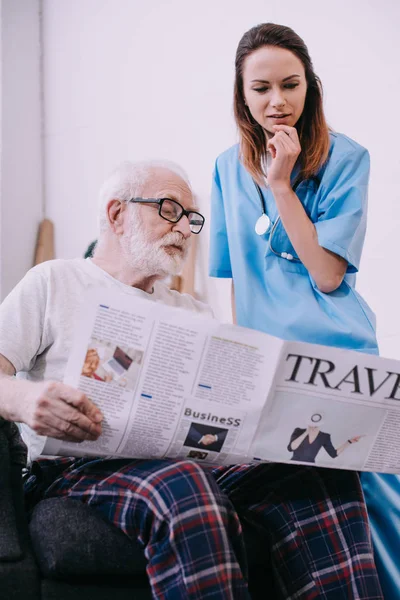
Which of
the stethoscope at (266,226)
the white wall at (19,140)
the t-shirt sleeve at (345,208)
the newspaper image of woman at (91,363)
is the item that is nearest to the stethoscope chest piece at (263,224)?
the stethoscope at (266,226)

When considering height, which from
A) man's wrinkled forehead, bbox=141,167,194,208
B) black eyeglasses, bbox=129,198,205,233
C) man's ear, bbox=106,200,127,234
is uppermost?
man's wrinkled forehead, bbox=141,167,194,208

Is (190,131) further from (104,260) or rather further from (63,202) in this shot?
(104,260)

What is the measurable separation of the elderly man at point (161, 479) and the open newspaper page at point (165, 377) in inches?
1.4

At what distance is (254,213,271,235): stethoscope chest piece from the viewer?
1582mm

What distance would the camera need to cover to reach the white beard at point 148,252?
1463 mm

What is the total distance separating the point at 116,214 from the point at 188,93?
155 cm

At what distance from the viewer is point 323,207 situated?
1.54 meters

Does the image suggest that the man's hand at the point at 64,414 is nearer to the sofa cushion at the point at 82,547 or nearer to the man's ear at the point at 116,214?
the sofa cushion at the point at 82,547

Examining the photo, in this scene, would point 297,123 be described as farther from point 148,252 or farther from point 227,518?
point 227,518

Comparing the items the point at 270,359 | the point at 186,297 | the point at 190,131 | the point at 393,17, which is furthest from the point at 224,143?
the point at 270,359

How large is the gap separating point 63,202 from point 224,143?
2.62ft

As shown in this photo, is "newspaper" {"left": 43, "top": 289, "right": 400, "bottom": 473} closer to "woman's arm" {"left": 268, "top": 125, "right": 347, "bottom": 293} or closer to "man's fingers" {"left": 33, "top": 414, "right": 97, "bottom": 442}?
"man's fingers" {"left": 33, "top": 414, "right": 97, "bottom": 442}

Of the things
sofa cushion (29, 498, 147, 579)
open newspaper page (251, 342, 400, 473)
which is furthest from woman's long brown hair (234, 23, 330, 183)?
sofa cushion (29, 498, 147, 579)

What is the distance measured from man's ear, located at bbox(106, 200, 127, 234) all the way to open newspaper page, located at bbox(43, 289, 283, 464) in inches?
20.3
